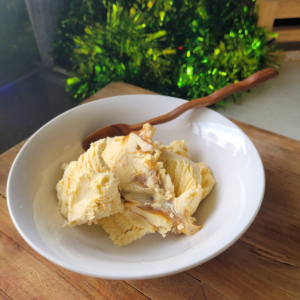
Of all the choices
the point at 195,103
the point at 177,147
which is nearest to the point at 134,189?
the point at 177,147

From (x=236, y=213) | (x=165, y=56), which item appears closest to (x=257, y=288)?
(x=236, y=213)

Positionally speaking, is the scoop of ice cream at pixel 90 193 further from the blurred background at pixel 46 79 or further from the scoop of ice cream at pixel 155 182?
the blurred background at pixel 46 79

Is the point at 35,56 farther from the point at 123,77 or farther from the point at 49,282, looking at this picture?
the point at 49,282

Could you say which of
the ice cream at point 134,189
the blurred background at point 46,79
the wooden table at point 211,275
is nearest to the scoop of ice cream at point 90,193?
the ice cream at point 134,189

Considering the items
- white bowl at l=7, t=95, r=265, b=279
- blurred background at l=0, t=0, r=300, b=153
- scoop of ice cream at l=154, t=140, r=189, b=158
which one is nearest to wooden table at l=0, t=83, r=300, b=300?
white bowl at l=7, t=95, r=265, b=279

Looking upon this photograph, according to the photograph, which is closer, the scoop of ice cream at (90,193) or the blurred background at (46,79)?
the scoop of ice cream at (90,193)

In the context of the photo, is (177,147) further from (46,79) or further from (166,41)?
(46,79)

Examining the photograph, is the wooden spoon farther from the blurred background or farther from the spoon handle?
the blurred background
